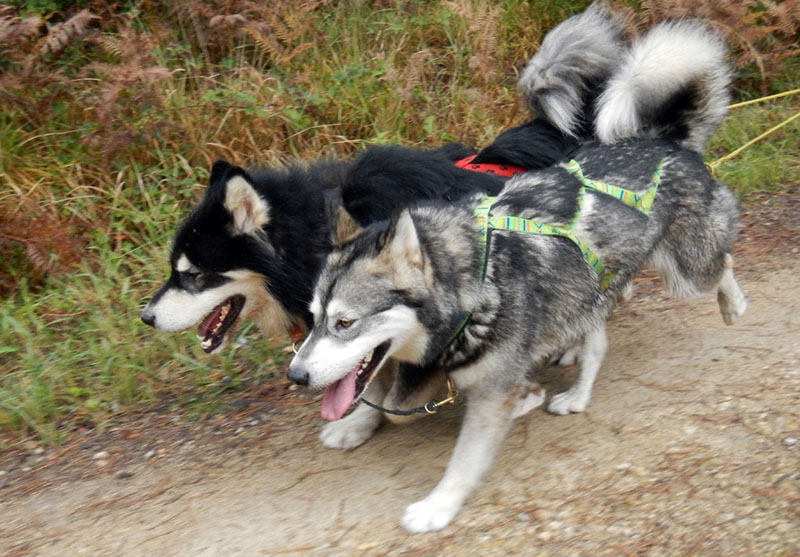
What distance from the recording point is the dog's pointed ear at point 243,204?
338 centimetres

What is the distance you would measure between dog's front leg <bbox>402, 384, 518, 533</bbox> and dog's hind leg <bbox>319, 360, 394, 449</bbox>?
64 centimetres

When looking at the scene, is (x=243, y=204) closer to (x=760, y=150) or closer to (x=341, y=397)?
(x=341, y=397)

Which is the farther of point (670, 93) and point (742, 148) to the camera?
point (742, 148)

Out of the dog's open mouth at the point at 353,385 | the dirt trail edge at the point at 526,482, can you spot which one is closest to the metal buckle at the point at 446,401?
the dirt trail edge at the point at 526,482

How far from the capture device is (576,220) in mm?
3295

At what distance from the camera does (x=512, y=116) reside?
6762 millimetres

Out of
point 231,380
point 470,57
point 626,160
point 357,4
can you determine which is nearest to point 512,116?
point 470,57

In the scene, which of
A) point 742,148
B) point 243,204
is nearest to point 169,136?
point 243,204

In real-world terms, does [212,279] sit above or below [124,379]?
above

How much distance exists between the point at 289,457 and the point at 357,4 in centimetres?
535

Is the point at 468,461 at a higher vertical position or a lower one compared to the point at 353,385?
lower

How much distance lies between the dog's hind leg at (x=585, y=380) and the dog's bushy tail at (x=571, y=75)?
1.21m

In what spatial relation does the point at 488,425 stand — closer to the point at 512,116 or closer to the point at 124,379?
the point at 124,379

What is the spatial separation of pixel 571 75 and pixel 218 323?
2.35 m
